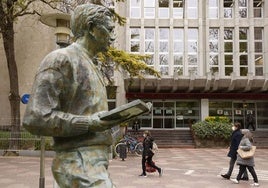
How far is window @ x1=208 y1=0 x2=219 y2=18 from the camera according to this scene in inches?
1288

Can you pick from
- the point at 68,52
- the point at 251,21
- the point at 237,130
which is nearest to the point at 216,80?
the point at 251,21

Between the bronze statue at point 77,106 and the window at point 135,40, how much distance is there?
98.4 feet

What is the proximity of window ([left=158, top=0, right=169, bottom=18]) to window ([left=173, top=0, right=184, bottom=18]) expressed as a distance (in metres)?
0.63

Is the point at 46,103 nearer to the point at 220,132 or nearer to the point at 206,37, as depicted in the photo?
the point at 220,132

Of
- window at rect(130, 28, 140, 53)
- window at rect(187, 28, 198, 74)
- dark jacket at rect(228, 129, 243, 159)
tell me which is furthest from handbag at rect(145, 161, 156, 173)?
window at rect(187, 28, 198, 74)

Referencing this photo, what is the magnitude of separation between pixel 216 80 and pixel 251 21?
6.51 meters

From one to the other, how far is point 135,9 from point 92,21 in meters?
31.4

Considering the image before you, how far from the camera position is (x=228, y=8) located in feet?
107

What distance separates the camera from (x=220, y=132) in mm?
26344

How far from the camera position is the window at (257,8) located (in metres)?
32.6

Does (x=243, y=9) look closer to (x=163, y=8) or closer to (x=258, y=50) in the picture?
(x=258, y=50)

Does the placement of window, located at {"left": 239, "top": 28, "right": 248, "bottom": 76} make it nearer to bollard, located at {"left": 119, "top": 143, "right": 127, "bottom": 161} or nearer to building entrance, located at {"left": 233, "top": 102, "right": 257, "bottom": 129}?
building entrance, located at {"left": 233, "top": 102, "right": 257, "bottom": 129}

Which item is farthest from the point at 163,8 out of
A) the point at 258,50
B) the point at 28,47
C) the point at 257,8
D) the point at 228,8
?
the point at 28,47

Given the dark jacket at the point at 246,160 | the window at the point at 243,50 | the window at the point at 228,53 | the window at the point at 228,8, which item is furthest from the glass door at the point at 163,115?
the dark jacket at the point at 246,160
